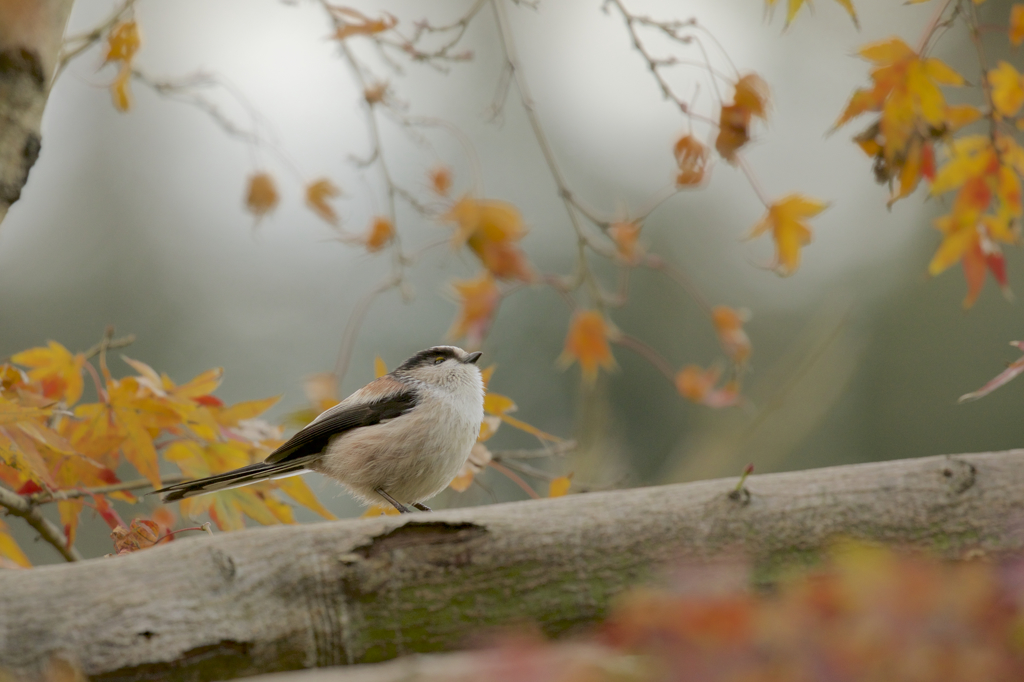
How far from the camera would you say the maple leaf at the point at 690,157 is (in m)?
2.20

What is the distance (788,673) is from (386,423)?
65.9 inches

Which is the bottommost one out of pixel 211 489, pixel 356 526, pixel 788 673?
pixel 211 489

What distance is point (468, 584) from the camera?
1.32m

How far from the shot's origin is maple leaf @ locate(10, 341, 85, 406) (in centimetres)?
195

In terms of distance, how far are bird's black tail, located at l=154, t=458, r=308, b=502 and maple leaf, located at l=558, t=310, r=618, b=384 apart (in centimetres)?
101

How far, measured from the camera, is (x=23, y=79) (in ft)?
5.22

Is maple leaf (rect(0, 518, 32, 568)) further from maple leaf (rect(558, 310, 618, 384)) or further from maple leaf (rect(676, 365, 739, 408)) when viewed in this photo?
maple leaf (rect(676, 365, 739, 408))

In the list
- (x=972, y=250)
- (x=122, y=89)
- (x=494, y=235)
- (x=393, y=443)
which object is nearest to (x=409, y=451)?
(x=393, y=443)

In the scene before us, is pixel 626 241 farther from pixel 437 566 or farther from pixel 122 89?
pixel 122 89

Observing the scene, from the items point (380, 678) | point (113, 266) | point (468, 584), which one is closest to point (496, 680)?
point (380, 678)

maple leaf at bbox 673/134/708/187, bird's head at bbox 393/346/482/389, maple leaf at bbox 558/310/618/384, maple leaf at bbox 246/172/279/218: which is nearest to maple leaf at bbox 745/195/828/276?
maple leaf at bbox 673/134/708/187

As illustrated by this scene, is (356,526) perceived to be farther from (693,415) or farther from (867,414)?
(867,414)

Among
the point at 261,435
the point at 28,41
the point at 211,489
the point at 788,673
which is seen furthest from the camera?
the point at 261,435

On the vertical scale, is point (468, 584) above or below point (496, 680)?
below
